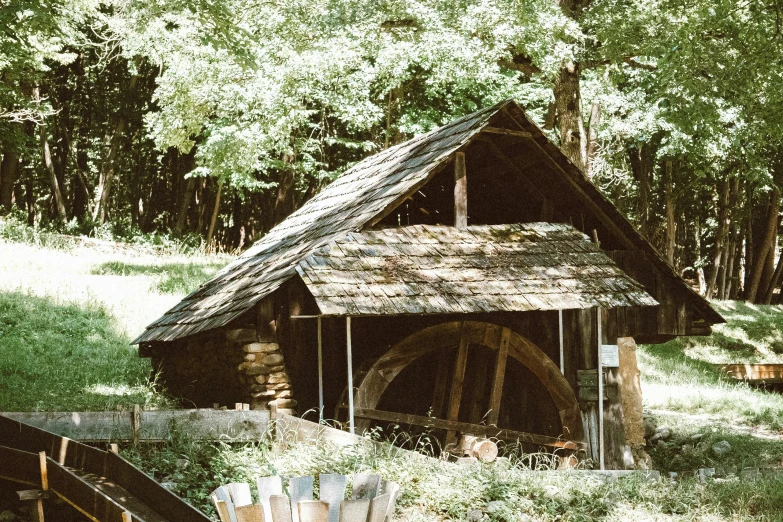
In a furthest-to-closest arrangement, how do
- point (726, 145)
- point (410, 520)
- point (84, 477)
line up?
1. point (726, 145)
2. point (410, 520)
3. point (84, 477)

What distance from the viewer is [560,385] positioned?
10438 mm

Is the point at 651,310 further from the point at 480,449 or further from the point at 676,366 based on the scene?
the point at 676,366

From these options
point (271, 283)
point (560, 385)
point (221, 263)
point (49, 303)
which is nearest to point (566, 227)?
point (560, 385)

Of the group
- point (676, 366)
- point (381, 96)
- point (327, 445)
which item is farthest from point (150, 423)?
point (676, 366)

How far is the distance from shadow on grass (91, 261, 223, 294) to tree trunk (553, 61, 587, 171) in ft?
29.4

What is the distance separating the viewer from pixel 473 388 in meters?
11.7

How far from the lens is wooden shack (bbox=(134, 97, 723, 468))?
9102mm

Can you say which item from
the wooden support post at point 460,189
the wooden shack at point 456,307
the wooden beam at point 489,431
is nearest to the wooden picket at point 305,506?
the wooden shack at point 456,307

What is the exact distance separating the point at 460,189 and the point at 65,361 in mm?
Result: 7097

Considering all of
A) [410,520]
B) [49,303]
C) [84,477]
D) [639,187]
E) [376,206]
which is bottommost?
[410,520]

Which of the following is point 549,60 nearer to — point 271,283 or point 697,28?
point 697,28

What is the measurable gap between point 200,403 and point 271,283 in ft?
10.3

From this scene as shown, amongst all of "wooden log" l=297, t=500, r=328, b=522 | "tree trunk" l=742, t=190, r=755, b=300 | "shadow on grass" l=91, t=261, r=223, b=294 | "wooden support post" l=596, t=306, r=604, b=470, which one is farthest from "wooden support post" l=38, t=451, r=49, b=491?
"tree trunk" l=742, t=190, r=755, b=300

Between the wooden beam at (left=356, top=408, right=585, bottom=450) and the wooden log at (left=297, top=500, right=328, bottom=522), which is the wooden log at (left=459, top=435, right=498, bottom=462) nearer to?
the wooden beam at (left=356, top=408, right=585, bottom=450)
